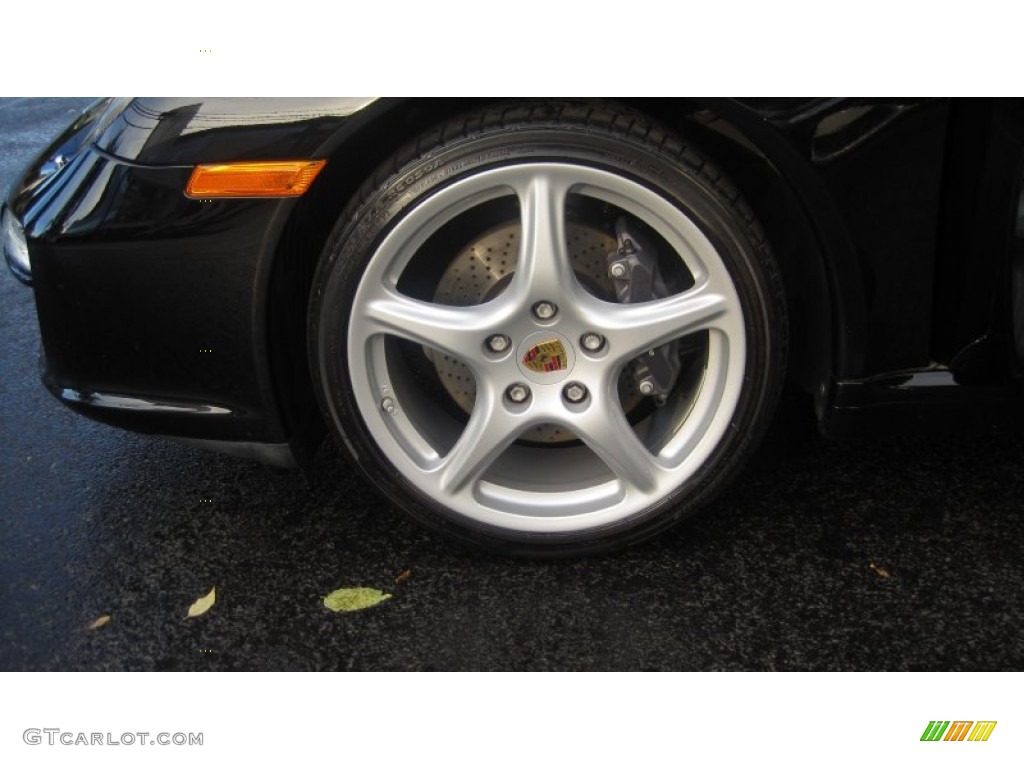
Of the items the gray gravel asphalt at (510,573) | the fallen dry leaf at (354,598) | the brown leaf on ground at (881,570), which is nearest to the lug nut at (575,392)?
the gray gravel asphalt at (510,573)

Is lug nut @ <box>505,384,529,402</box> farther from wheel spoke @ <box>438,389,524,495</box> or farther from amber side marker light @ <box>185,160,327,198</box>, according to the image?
amber side marker light @ <box>185,160,327,198</box>

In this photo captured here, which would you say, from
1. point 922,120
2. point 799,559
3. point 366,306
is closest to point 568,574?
point 799,559

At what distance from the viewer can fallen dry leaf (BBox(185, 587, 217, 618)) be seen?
2.21m

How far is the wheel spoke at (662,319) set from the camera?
2033mm

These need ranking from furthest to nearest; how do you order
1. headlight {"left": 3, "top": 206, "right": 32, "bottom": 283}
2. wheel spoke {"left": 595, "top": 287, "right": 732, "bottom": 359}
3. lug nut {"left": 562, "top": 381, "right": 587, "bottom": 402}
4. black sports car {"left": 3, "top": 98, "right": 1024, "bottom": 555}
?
headlight {"left": 3, "top": 206, "right": 32, "bottom": 283}, lug nut {"left": 562, "top": 381, "right": 587, "bottom": 402}, wheel spoke {"left": 595, "top": 287, "right": 732, "bottom": 359}, black sports car {"left": 3, "top": 98, "right": 1024, "bottom": 555}

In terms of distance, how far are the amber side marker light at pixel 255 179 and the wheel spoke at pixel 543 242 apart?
0.37 meters

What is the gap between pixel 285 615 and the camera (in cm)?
220

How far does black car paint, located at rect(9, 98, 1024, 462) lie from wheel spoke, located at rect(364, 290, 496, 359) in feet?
0.62

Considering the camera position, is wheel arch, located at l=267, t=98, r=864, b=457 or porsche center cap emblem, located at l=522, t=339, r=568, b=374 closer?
wheel arch, located at l=267, t=98, r=864, b=457

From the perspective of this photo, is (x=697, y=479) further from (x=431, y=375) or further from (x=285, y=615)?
(x=285, y=615)

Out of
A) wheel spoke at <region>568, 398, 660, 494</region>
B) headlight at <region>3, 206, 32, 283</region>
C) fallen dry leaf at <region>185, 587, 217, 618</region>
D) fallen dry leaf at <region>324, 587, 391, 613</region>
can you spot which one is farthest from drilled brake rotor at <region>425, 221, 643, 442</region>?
headlight at <region>3, 206, 32, 283</region>

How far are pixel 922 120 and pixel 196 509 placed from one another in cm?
169
